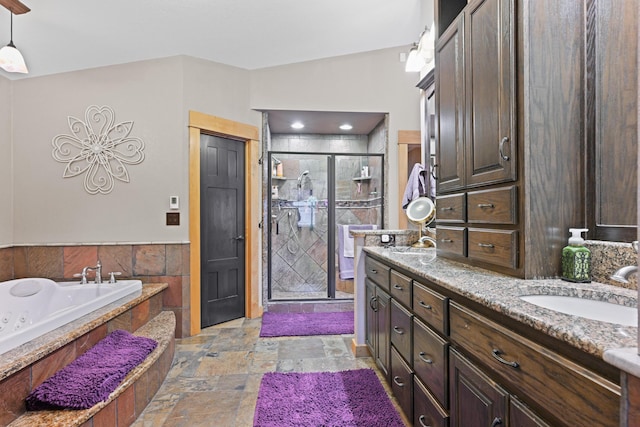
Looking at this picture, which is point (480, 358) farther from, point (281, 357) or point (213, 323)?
point (213, 323)

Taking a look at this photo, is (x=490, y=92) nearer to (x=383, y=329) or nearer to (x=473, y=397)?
(x=473, y=397)

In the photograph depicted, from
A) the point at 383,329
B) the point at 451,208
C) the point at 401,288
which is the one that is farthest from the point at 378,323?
the point at 451,208

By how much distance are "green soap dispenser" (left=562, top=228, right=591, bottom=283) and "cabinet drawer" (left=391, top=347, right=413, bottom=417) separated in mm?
860

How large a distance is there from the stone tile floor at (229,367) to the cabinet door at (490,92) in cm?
142

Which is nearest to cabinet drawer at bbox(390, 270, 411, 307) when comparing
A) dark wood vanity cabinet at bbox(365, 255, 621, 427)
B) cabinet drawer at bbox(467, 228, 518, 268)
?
dark wood vanity cabinet at bbox(365, 255, 621, 427)

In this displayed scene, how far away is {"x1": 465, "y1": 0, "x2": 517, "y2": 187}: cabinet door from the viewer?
1.38 meters

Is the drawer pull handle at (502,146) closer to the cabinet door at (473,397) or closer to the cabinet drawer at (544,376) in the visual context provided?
the cabinet drawer at (544,376)

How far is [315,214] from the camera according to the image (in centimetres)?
472

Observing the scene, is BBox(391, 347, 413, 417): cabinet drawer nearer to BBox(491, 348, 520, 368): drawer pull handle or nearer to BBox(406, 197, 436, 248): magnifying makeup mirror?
BBox(491, 348, 520, 368): drawer pull handle

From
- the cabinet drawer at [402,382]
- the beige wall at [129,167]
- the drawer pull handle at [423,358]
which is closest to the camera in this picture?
the drawer pull handle at [423,358]

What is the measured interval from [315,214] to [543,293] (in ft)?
11.9

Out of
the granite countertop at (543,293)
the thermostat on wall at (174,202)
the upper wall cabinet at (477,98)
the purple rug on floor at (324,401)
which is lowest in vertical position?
the purple rug on floor at (324,401)

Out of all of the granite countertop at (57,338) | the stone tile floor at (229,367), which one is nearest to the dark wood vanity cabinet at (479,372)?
the stone tile floor at (229,367)

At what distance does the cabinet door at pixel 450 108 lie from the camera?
70.7 inches
